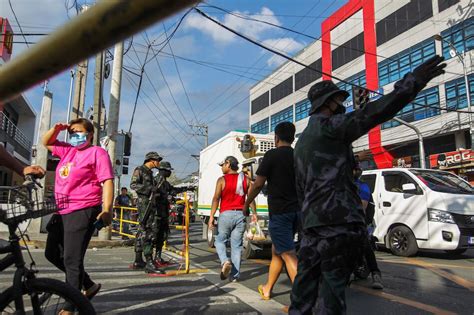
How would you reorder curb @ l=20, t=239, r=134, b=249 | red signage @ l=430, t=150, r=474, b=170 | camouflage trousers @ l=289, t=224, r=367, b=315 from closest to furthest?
camouflage trousers @ l=289, t=224, r=367, b=315
curb @ l=20, t=239, r=134, b=249
red signage @ l=430, t=150, r=474, b=170

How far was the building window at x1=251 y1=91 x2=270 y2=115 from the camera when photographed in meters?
47.3

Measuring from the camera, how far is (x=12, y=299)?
258 cm

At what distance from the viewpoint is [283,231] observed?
4.52 meters

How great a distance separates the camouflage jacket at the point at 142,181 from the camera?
691cm

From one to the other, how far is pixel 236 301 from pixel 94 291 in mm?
1599

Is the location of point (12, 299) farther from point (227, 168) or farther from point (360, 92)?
point (360, 92)

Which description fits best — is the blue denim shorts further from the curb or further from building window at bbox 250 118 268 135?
building window at bbox 250 118 268 135

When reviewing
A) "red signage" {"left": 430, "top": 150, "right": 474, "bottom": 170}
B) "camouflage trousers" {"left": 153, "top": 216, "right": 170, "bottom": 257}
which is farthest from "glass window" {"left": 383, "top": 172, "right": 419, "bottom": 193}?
"red signage" {"left": 430, "top": 150, "right": 474, "bottom": 170}

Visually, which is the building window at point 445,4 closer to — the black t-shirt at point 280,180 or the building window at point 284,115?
the building window at point 284,115

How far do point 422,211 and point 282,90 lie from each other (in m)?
35.9

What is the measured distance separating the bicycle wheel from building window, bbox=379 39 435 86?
2562 centimetres

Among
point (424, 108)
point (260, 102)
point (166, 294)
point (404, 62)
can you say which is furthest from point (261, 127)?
point (166, 294)

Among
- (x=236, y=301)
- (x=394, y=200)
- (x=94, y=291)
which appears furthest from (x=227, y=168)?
(x=394, y=200)

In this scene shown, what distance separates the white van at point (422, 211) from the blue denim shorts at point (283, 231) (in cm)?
431
